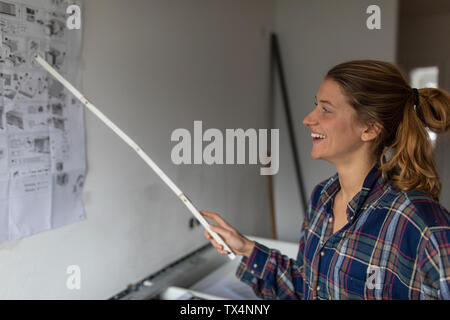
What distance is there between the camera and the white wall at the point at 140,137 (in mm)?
1260

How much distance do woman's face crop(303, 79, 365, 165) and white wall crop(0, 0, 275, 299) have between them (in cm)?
70

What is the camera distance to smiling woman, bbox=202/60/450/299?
0.88 m

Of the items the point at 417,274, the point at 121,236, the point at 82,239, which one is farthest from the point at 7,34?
the point at 417,274

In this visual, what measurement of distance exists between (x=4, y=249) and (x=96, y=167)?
378 millimetres

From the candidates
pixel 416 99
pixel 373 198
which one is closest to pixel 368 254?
pixel 373 198

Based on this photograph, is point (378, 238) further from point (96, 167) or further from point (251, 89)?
point (251, 89)

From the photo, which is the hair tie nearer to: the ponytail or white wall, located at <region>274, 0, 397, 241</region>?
the ponytail

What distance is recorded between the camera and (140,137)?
60.4 inches

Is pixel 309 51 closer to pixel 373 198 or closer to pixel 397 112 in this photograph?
pixel 397 112

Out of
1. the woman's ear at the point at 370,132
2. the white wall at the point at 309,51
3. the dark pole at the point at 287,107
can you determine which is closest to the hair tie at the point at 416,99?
the woman's ear at the point at 370,132

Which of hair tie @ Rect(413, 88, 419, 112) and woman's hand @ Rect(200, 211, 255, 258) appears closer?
hair tie @ Rect(413, 88, 419, 112)

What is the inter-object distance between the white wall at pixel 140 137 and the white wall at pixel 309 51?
52cm

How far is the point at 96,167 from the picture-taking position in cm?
134

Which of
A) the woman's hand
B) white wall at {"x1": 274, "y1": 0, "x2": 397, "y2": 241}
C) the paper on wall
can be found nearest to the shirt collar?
the woman's hand
